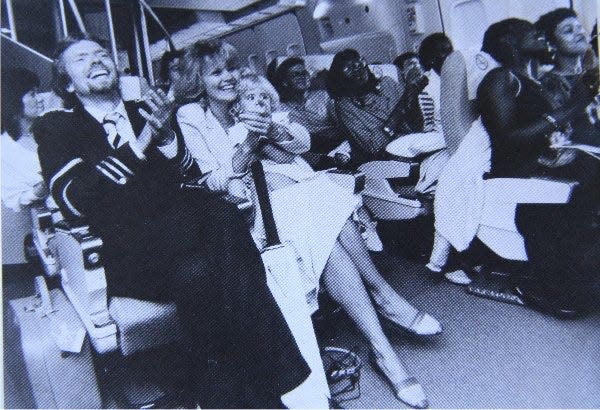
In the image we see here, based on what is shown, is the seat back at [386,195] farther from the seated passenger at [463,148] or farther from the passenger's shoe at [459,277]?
the passenger's shoe at [459,277]

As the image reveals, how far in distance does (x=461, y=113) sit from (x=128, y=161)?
3.49 feet

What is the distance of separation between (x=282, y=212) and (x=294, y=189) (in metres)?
0.08

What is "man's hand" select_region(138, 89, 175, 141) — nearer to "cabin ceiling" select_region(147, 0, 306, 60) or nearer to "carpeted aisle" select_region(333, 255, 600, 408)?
"cabin ceiling" select_region(147, 0, 306, 60)

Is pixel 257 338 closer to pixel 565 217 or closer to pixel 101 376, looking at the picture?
pixel 101 376

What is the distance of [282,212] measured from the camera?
4.45 ft

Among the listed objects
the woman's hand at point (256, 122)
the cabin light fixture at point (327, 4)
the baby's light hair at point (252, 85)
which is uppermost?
the cabin light fixture at point (327, 4)

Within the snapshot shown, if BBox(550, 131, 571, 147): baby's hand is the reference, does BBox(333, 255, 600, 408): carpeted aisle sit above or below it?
below

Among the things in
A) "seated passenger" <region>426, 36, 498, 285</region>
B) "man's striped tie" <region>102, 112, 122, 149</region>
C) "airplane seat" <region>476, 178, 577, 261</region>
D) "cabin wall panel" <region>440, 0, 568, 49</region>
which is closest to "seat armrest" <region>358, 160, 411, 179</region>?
"seated passenger" <region>426, 36, 498, 285</region>

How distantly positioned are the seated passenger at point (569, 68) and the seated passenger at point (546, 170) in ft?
0.18

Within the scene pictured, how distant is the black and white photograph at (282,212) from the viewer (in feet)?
3.60

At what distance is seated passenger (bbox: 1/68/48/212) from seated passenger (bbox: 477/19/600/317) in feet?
4.20

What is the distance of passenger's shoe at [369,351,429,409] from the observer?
1.18 meters

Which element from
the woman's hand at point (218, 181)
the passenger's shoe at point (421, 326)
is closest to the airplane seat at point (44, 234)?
the woman's hand at point (218, 181)

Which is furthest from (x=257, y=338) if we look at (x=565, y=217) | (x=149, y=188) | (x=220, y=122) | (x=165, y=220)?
(x=565, y=217)
